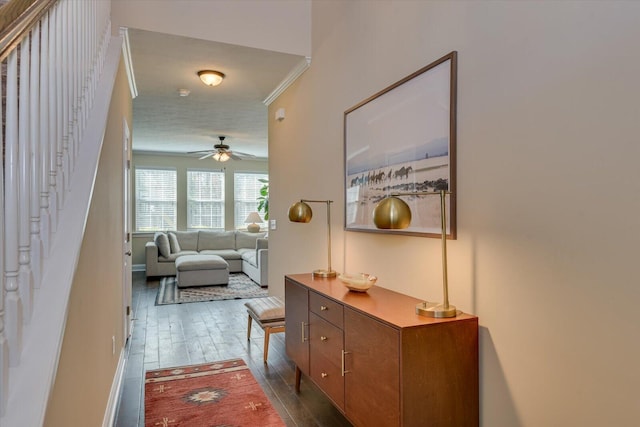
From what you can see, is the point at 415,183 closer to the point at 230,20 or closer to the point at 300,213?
the point at 300,213

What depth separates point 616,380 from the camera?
129cm

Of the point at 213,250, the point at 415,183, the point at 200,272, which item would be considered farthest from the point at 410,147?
the point at 213,250

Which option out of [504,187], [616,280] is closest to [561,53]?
[504,187]

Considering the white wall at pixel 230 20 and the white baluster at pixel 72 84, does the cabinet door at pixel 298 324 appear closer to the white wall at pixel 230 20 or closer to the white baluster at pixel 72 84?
the white baluster at pixel 72 84

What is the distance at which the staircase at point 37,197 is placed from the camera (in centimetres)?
89

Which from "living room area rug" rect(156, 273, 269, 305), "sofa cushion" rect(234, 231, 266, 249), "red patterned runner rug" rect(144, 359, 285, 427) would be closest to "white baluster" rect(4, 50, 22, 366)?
"red patterned runner rug" rect(144, 359, 285, 427)

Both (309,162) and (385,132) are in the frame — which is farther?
(309,162)

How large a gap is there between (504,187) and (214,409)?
2.22 m

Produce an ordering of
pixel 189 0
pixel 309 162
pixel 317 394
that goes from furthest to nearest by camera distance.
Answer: pixel 309 162
pixel 189 0
pixel 317 394

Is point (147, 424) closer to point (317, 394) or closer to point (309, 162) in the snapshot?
point (317, 394)

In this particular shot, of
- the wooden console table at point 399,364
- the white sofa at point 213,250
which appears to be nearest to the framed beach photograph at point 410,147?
the wooden console table at point 399,364

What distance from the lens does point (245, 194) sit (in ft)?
31.9

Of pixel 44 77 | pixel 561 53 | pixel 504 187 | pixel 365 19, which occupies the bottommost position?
pixel 504 187

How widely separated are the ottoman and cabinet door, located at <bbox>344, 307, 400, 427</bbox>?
5181mm
